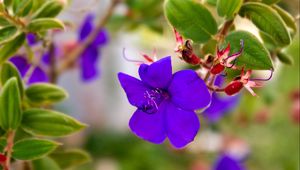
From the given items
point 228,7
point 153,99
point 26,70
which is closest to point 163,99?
point 153,99

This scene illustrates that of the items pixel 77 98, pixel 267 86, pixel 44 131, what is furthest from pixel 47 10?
pixel 77 98

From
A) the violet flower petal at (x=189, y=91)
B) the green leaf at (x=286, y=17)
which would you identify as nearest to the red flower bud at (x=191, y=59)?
the violet flower petal at (x=189, y=91)

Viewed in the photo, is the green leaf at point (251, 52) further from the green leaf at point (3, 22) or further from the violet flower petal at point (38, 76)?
the violet flower petal at point (38, 76)

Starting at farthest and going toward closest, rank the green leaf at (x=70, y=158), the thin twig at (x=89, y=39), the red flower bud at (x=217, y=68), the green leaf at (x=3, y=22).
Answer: the thin twig at (x=89, y=39) → the green leaf at (x=70, y=158) → the green leaf at (x=3, y=22) → the red flower bud at (x=217, y=68)

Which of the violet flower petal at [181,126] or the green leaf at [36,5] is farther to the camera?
the green leaf at [36,5]

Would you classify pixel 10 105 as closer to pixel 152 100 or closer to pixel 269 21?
pixel 152 100

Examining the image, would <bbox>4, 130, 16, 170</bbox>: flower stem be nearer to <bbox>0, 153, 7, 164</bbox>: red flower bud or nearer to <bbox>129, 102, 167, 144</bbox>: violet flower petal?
<bbox>0, 153, 7, 164</bbox>: red flower bud

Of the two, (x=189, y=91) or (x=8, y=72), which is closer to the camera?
(x=189, y=91)
